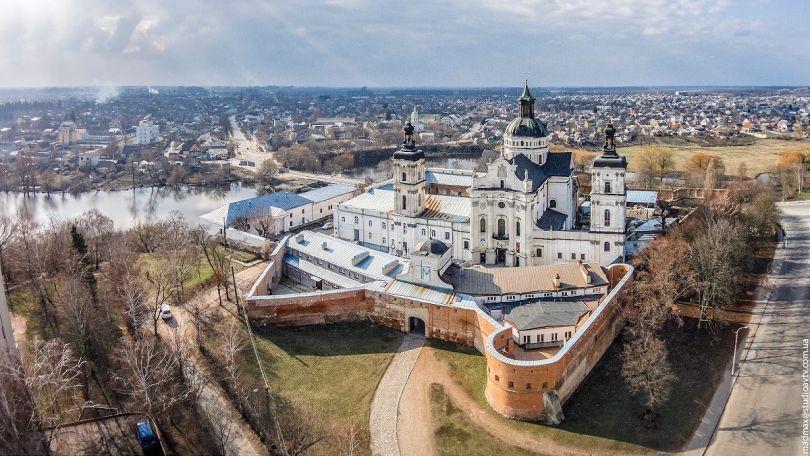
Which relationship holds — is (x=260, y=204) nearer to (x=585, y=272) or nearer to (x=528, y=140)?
(x=528, y=140)

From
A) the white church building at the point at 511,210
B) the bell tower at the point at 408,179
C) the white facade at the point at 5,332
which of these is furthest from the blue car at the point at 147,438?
the bell tower at the point at 408,179

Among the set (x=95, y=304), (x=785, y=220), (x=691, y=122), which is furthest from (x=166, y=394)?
(x=691, y=122)

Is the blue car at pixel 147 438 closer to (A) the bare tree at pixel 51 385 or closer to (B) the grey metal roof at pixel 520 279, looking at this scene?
(A) the bare tree at pixel 51 385

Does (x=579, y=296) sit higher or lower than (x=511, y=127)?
lower

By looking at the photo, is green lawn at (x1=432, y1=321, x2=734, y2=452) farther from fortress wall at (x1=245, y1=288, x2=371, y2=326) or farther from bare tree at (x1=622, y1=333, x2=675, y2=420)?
fortress wall at (x1=245, y1=288, x2=371, y2=326)

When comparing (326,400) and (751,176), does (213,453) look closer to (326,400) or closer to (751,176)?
(326,400)
